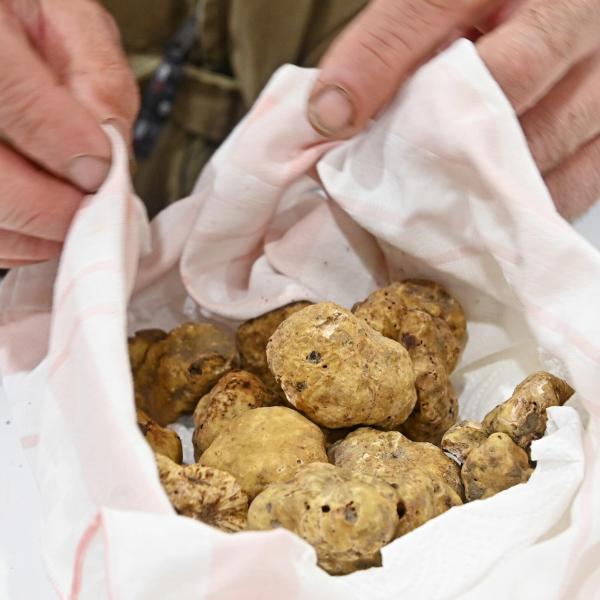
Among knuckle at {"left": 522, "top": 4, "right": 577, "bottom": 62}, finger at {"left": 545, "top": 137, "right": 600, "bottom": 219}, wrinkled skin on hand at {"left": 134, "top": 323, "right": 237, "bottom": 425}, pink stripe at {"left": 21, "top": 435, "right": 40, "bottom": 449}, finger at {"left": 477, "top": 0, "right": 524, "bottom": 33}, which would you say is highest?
knuckle at {"left": 522, "top": 4, "right": 577, "bottom": 62}

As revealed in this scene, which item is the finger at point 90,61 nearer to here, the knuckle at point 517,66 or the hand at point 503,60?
the hand at point 503,60

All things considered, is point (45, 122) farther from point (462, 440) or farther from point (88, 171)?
point (462, 440)

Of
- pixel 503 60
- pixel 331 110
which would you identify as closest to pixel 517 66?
pixel 503 60

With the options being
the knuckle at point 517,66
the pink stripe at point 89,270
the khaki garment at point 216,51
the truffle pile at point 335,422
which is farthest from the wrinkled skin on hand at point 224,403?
the khaki garment at point 216,51

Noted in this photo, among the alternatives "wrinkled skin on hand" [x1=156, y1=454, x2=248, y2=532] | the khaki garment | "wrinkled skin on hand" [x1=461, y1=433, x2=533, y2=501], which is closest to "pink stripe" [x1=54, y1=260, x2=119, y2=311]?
"wrinkled skin on hand" [x1=156, y1=454, x2=248, y2=532]

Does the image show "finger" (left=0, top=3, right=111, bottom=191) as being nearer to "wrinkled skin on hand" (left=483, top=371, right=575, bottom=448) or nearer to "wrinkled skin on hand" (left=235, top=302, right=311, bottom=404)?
"wrinkled skin on hand" (left=235, top=302, right=311, bottom=404)

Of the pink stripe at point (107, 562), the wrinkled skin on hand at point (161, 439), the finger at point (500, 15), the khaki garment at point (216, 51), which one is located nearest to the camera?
the pink stripe at point (107, 562)
